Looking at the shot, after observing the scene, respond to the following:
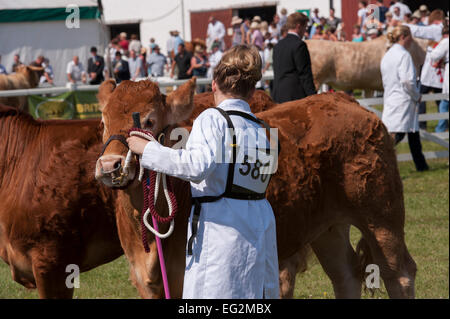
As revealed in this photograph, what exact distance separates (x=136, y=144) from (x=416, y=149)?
31.9ft

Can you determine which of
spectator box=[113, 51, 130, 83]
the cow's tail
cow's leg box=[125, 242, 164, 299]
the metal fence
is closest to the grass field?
the cow's tail

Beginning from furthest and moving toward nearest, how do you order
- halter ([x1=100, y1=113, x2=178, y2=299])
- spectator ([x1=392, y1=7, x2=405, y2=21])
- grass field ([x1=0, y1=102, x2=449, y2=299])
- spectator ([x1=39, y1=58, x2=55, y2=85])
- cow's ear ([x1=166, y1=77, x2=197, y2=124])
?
1. spectator ([x1=39, y1=58, x2=55, y2=85])
2. spectator ([x1=392, y1=7, x2=405, y2=21])
3. grass field ([x1=0, y1=102, x2=449, y2=299])
4. cow's ear ([x1=166, y1=77, x2=197, y2=124])
5. halter ([x1=100, y1=113, x2=178, y2=299])

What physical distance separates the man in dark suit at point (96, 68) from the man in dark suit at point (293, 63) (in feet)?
31.8

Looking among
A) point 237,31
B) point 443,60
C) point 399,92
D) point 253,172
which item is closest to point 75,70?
point 237,31

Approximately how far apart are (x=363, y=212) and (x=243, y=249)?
6.55 ft

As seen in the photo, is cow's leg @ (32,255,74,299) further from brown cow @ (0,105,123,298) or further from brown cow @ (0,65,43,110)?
brown cow @ (0,65,43,110)

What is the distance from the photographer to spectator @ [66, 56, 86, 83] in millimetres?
26844

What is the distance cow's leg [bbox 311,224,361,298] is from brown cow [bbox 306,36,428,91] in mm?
11985

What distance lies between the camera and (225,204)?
354 centimetres

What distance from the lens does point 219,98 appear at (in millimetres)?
3682

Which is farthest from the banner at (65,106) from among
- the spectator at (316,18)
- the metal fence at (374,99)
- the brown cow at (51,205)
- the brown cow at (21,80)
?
the spectator at (316,18)

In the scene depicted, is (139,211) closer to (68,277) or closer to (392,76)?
(68,277)

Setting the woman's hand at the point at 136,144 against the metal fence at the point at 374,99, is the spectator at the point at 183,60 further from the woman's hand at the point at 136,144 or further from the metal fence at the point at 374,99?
the woman's hand at the point at 136,144

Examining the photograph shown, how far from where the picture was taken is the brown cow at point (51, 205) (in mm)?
5047
